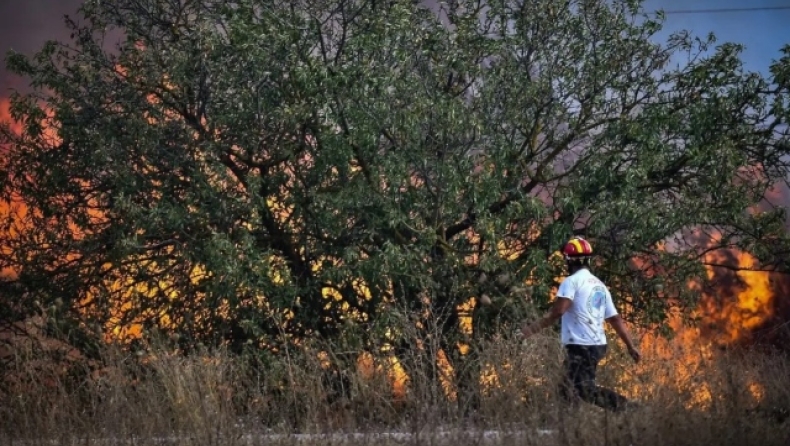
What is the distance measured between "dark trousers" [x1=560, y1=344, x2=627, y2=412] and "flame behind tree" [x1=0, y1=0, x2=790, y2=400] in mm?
2831

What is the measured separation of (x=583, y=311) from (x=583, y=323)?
94mm

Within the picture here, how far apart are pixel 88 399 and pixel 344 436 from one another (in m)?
3.25

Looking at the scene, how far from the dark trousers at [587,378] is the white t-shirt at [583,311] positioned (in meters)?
0.06

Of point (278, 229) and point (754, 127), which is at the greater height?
point (754, 127)

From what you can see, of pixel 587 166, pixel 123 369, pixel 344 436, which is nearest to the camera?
pixel 344 436

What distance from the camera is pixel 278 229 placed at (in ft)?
40.4

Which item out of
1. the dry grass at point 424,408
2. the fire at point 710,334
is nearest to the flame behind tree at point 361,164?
the fire at point 710,334

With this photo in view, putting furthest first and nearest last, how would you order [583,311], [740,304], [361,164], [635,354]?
[740,304] < [361,164] < [635,354] < [583,311]

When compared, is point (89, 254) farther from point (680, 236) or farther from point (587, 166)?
point (680, 236)

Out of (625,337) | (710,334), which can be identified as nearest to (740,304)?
(710,334)

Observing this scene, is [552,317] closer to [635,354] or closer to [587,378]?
[587,378]

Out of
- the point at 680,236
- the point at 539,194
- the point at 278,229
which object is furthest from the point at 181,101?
the point at 680,236

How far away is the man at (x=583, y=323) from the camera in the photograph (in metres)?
8.20

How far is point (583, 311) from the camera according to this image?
27.5 feet
